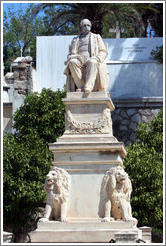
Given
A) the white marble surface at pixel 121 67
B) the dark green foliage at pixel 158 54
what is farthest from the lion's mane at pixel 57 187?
the dark green foliage at pixel 158 54

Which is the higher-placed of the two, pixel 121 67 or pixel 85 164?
pixel 121 67

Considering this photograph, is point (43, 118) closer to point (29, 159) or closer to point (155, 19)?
point (29, 159)

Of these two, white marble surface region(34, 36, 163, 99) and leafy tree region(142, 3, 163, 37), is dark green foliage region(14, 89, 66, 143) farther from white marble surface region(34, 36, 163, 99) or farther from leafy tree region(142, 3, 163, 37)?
leafy tree region(142, 3, 163, 37)

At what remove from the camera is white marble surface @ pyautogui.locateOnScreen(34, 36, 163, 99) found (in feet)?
90.4

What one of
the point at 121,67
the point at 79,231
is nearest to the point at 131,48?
the point at 121,67

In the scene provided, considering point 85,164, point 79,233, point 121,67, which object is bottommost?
point 79,233

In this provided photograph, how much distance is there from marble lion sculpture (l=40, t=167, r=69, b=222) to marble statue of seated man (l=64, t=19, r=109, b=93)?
6.96 ft

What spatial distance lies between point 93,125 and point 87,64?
4.82 ft

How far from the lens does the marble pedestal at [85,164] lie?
12508 mm

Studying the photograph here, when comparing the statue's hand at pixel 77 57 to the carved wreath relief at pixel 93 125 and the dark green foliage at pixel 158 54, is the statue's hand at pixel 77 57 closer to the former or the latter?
the carved wreath relief at pixel 93 125

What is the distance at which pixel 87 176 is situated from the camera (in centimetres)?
1320

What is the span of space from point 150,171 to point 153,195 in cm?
85

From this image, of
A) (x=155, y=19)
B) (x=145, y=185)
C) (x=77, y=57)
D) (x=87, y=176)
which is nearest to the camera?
(x=87, y=176)

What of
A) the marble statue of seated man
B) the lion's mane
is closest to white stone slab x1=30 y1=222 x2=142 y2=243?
the lion's mane
